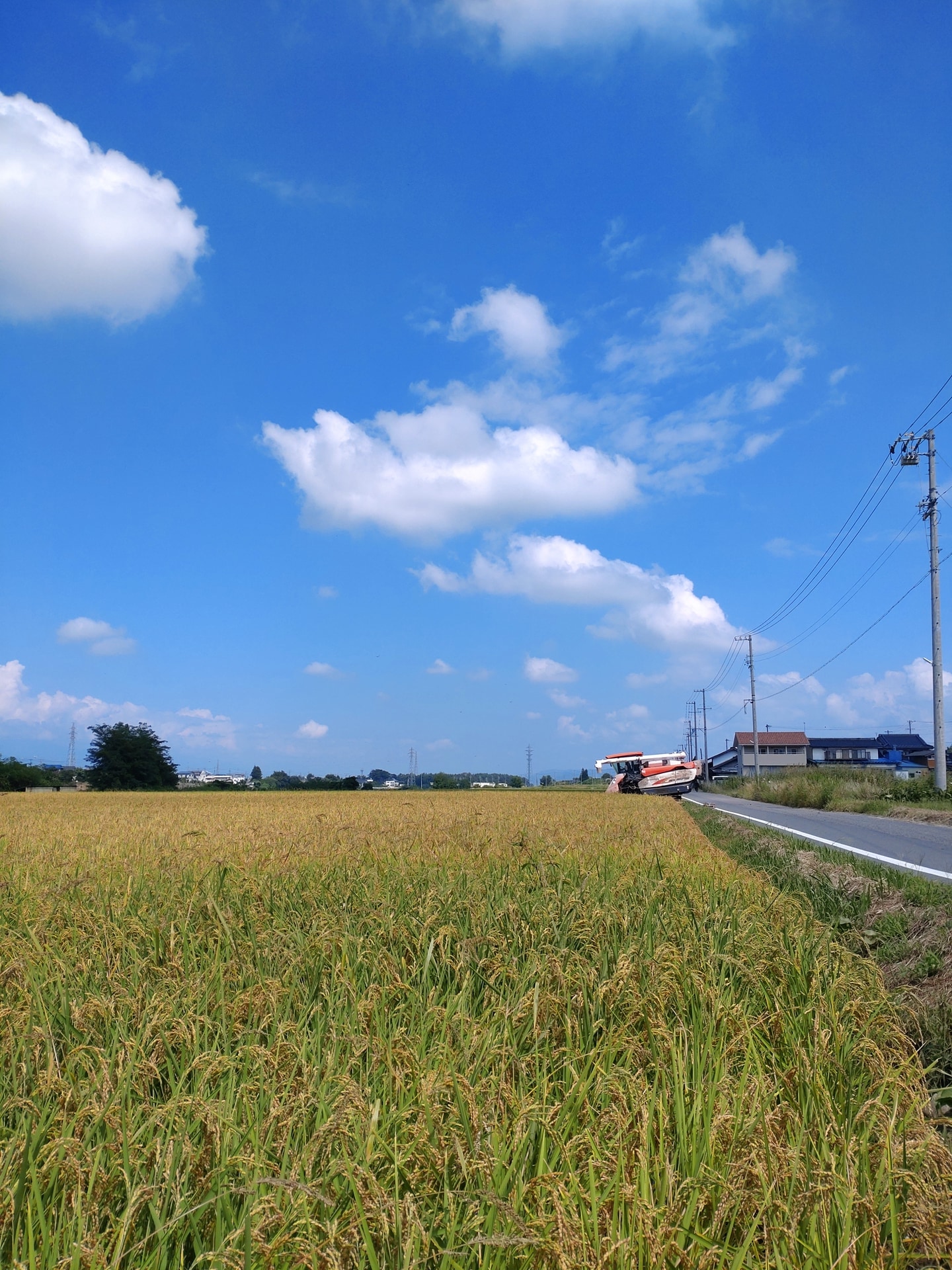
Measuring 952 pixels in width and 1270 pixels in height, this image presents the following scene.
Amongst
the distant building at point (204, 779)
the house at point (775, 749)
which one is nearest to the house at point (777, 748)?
the house at point (775, 749)

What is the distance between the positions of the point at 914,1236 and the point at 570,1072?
4.08 ft

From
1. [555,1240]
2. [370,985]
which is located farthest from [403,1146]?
[370,985]

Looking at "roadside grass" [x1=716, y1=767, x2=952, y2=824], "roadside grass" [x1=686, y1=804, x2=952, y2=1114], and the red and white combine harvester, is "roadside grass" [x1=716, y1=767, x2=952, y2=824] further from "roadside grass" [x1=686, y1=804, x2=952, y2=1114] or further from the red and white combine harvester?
"roadside grass" [x1=686, y1=804, x2=952, y2=1114]

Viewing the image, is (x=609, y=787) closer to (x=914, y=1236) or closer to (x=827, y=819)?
(x=827, y=819)

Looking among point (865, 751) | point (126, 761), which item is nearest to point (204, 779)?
point (126, 761)

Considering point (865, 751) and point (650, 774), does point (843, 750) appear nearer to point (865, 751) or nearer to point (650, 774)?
point (865, 751)

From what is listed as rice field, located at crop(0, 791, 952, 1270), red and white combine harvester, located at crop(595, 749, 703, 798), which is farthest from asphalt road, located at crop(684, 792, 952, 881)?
red and white combine harvester, located at crop(595, 749, 703, 798)

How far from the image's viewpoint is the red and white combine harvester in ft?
155

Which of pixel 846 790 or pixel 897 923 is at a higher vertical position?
pixel 897 923

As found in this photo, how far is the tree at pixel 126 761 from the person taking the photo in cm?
9719

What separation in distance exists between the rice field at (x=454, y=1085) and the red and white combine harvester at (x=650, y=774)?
4153 cm

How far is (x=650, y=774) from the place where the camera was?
157 feet

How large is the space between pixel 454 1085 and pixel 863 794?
33.1 meters

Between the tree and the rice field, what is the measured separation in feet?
320
